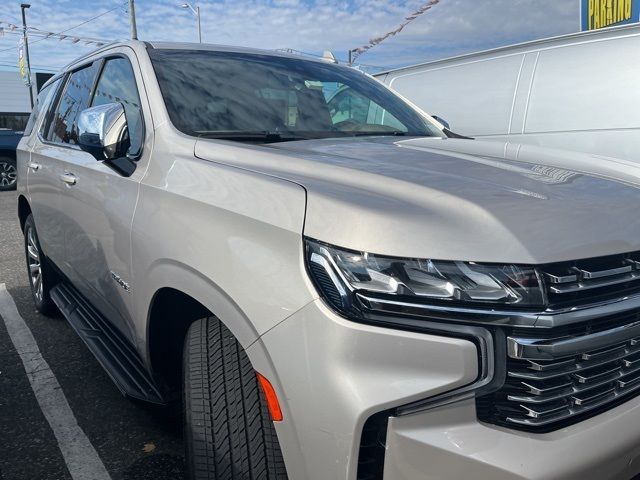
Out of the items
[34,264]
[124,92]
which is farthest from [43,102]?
[124,92]

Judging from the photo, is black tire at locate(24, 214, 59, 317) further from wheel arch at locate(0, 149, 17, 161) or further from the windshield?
wheel arch at locate(0, 149, 17, 161)

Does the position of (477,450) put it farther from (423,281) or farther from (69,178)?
(69,178)

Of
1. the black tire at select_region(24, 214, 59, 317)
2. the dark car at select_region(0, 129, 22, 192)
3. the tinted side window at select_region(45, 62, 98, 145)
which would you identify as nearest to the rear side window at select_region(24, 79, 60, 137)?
the tinted side window at select_region(45, 62, 98, 145)

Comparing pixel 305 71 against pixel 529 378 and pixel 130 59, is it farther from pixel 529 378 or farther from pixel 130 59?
pixel 529 378

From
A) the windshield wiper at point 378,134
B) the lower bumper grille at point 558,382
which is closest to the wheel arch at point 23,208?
the windshield wiper at point 378,134

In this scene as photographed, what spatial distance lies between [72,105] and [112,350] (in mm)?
1756

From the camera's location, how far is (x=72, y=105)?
12.0 ft

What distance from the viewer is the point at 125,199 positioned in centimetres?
233

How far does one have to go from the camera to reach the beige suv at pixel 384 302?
1.26 meters

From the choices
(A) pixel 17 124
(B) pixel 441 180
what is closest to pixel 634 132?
(B) pixel 441 180

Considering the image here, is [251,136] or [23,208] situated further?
[23,208]

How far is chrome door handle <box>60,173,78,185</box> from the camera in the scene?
2984mm

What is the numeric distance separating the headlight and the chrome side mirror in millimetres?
1325

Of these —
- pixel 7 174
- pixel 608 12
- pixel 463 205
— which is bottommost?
pixel 7 174
